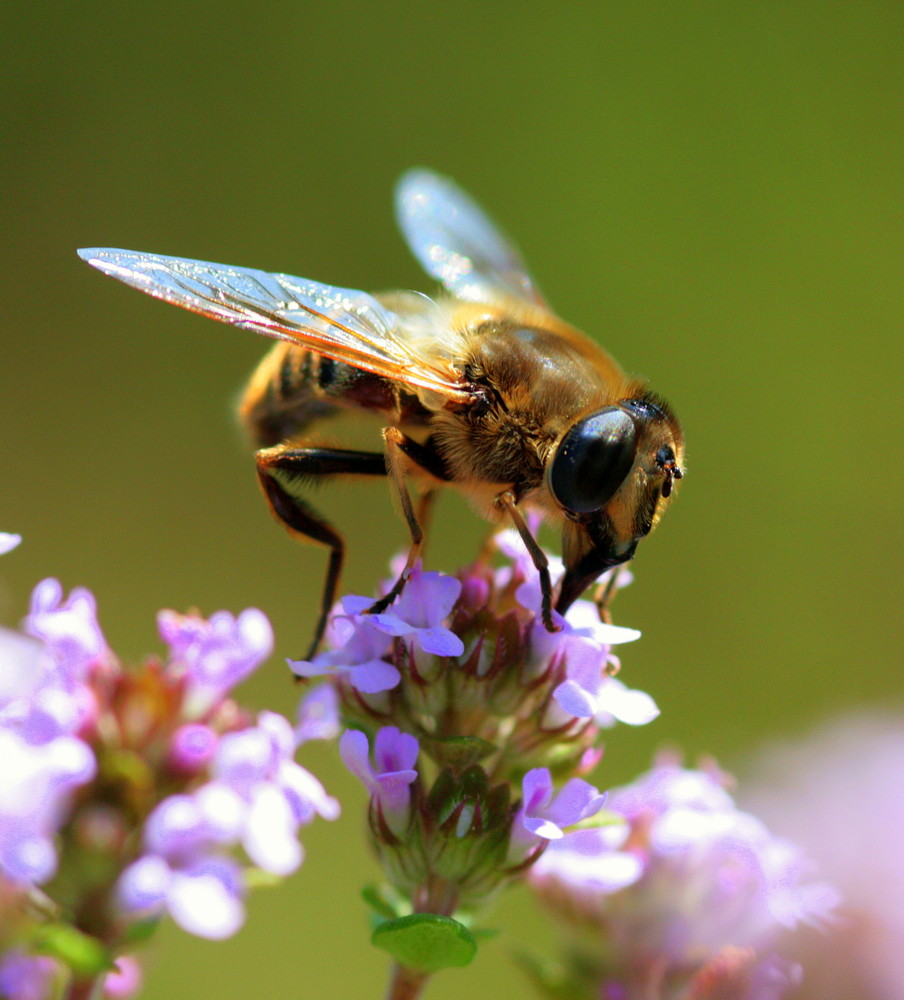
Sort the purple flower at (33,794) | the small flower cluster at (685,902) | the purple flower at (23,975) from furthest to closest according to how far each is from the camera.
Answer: the small flower cluster at (685,902) < the purple flower at (23,975) < the purple flower at (33,794)

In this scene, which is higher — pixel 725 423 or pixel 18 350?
pixel 725 423

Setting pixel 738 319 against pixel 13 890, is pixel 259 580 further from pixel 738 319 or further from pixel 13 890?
pixel 13 890

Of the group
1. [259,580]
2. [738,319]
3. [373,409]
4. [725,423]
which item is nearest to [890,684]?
[725,423]

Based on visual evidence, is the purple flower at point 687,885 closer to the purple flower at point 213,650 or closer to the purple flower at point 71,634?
the purple flower at point 213,650

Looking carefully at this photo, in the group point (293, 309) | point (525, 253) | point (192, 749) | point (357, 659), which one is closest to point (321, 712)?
point (357, 659)

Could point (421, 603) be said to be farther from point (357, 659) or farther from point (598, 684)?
point (598, 684)

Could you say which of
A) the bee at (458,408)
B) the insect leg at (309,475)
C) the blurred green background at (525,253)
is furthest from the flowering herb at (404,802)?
the blurred green background at (525,253)

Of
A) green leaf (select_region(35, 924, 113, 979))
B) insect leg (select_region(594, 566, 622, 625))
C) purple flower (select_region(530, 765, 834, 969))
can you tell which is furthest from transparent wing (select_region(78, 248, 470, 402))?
green leaf (select_region(35, 924, 113, 979))
